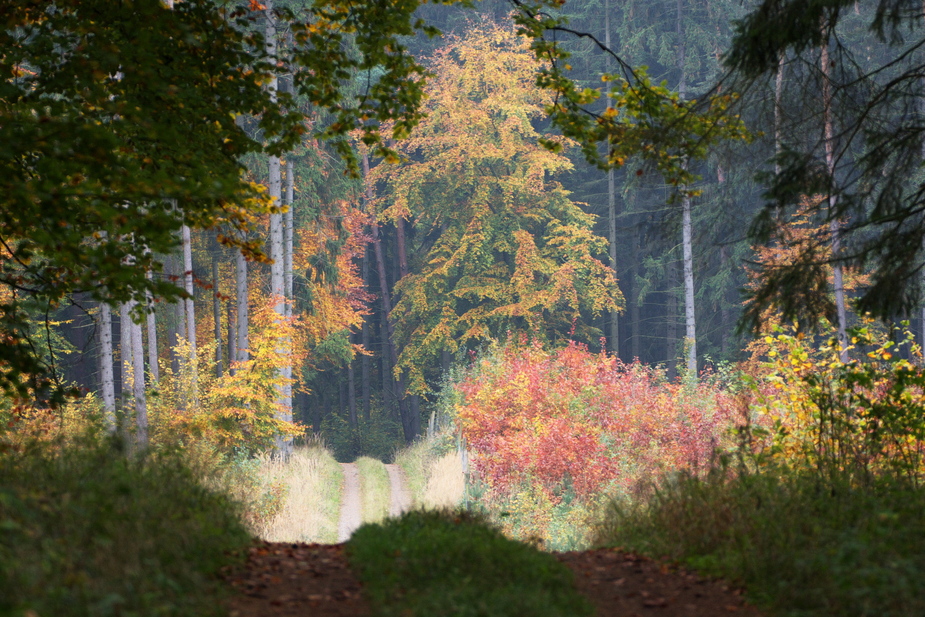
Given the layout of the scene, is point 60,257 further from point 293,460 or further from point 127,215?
point 293,460

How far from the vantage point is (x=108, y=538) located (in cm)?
379

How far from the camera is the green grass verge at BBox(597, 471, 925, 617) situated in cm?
392

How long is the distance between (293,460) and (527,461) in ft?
22.6

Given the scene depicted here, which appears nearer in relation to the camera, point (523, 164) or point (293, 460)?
point (293, 460)

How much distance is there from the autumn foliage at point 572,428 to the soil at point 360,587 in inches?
252

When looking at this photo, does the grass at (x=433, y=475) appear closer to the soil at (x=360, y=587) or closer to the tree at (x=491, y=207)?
the tree at (x=491, y=207)

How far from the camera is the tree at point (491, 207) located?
85.9 feet

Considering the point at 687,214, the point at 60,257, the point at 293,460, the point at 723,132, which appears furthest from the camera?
the point at 687,214

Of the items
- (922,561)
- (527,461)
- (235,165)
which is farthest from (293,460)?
(922,561)

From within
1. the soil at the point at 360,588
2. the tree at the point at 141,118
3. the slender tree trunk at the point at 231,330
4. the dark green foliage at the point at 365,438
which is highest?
the tree at the point at 141,118

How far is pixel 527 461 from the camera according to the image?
46.6ft

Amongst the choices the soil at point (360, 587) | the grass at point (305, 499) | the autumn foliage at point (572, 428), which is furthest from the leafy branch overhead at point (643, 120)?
the grass at point (305, 499)

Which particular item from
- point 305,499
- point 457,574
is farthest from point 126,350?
point 457,574

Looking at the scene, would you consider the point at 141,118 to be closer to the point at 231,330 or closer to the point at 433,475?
the point at 433,475
